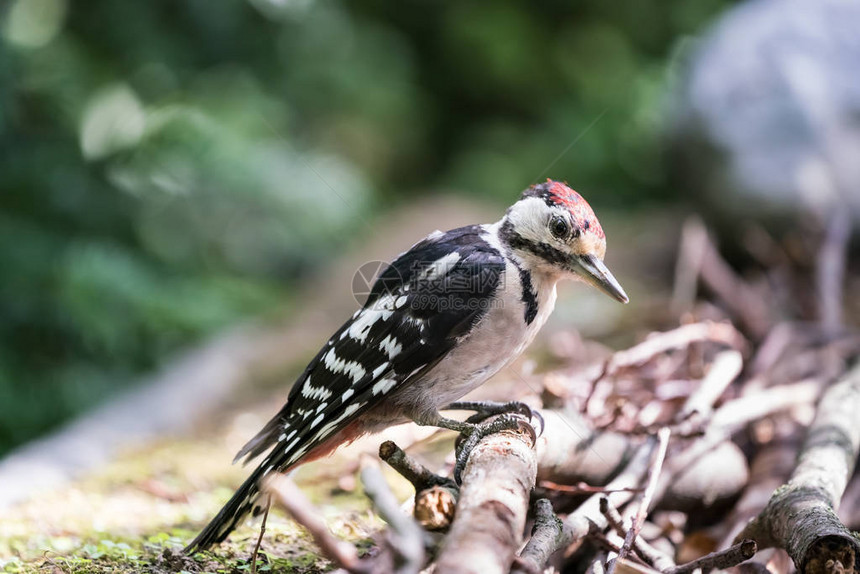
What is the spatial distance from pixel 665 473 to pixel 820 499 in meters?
0.39

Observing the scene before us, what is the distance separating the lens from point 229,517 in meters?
1.67

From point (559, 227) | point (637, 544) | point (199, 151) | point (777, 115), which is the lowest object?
point (637, 544)

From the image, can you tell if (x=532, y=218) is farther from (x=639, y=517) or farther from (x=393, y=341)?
(x=639, y=517)

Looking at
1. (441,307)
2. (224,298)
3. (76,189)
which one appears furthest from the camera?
(224,298)

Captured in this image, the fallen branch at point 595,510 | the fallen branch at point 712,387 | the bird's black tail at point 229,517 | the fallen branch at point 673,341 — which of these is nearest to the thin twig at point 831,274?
the fallen branch at point 673,341

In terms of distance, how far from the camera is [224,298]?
4.18m

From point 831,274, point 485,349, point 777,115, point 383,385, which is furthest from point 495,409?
point 777,115

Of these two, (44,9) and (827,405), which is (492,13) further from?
(827,405)

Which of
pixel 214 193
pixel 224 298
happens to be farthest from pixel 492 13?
pixel 224 298

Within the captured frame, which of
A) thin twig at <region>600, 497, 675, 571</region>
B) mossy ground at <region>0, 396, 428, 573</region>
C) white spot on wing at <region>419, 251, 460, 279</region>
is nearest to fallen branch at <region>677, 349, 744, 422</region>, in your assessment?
thin twig at <region>600, 497, 675, 571</region>

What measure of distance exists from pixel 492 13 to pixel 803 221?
427cm

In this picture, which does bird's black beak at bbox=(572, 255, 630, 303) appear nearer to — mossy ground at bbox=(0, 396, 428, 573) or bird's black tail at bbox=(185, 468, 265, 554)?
mossy ground at bbox=(0, 396, 428, 573)

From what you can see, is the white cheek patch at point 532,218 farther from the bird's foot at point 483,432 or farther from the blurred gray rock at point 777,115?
the blurred gray rock at point 777,115

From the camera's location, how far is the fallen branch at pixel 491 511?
103 cm
